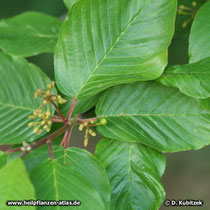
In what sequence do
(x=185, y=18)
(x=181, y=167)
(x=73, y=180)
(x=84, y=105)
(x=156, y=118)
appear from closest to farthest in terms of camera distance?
(x=73, y=180), (x=156, y=118), (x=84, y=105), (x=185, y=18), (x=181, y=167)

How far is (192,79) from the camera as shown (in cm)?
100

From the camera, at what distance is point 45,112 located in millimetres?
1165

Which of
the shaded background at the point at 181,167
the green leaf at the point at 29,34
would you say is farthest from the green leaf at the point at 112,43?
the shaded background at the point at 181,167

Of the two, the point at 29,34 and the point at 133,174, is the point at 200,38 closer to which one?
the point at 133,174

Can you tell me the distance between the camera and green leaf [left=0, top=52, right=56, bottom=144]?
1.19m

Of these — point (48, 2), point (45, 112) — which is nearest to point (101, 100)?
point (45, 112)

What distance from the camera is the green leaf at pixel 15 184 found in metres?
0.85

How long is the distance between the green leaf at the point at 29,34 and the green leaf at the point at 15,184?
23.0 inches

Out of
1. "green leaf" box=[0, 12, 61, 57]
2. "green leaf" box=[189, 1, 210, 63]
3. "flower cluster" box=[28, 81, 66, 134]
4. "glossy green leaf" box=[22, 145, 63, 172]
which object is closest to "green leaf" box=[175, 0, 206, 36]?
"green leaf" box=[189, 1, 210, 63]

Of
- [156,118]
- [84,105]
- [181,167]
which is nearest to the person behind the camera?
[156,118]

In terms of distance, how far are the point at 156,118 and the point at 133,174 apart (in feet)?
0.70

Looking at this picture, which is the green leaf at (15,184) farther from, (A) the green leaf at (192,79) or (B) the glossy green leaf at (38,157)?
(A) the green leaf at (192,79)

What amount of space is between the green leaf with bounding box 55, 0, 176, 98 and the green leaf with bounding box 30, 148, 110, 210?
0.76 feet

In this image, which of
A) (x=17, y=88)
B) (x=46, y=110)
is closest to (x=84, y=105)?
(x=46, y=110)
